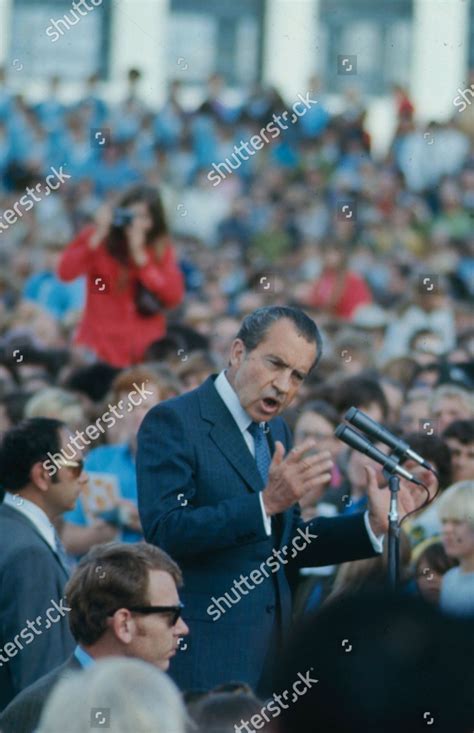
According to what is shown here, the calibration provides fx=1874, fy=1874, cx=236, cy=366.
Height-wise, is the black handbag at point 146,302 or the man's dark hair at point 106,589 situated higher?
the man's dark hair at point 106,589

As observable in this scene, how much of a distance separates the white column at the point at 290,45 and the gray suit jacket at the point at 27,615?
Answer: 851 inches

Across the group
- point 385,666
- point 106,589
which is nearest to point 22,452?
point 106,589

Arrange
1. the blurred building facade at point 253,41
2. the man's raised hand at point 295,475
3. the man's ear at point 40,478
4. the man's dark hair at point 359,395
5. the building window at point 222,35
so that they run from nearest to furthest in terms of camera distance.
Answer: the man's raised hand at point 295,475 < the man's ear at point 40,478 < the man's dark hair at point 359,395 < the blurred building facade at point 253,41 < the building window at point 222,35

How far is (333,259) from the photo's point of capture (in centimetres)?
1459

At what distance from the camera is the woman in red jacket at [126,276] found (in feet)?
33.8

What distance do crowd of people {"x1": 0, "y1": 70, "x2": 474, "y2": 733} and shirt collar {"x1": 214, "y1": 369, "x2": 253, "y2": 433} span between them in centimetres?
9

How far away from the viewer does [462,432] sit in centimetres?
763

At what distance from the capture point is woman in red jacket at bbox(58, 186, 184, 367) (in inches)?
405

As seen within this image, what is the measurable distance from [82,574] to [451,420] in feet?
12.6
